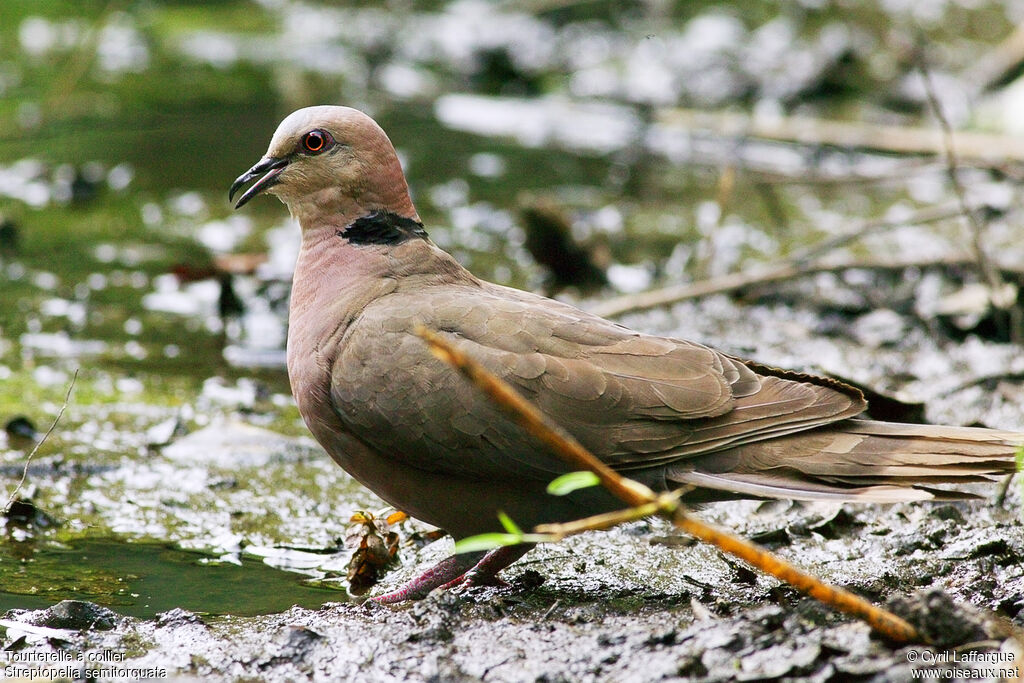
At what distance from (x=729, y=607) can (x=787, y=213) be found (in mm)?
5231

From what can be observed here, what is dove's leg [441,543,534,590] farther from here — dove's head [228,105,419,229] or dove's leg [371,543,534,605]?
dove's head [228,105,419,229]

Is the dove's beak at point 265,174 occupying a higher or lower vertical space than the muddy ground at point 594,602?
higher

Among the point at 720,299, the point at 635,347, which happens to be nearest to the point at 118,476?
the point at 635,347

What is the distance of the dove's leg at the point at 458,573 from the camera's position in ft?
11.6

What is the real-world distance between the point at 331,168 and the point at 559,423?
1.21m

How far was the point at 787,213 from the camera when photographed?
8.13 meters

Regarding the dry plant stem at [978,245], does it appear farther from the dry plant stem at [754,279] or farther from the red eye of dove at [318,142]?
the red eye of dove at [318,142]

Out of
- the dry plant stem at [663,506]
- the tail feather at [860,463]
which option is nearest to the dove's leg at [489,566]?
the tail feather at [860,463]

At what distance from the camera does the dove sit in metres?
3.34

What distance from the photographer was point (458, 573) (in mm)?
3578

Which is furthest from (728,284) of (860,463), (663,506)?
(663,506)

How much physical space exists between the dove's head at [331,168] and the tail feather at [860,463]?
135cm

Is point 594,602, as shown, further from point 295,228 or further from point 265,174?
point 295,228

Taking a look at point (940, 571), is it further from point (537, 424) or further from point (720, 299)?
point (720, 299)
